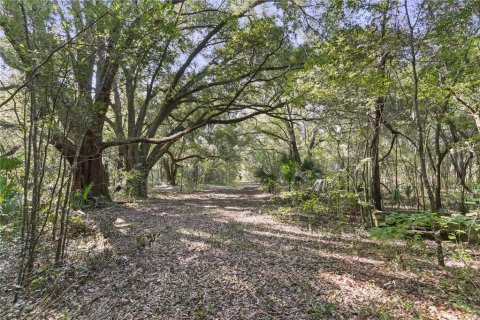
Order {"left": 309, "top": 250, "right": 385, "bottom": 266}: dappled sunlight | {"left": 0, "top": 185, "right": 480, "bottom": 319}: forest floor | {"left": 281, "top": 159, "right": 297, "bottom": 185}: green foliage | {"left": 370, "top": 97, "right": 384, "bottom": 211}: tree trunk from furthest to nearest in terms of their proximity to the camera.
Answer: {"left": 281, "top": 159, "right": 297, "bottom": 185}: green foliage, {"left": 370, "top": 97, "right": 384, "bottom": 211}: tree trunk, {"left": 309, "top": 250, "right": 385, "bottom": 266}: dappled sunlight, {"left": 0, "top": 185, "right": 480, "bottom": 319}: forest floor

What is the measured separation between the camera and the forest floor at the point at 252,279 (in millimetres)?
2719

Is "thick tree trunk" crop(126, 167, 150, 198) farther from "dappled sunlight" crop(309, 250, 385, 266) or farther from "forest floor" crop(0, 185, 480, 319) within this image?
"dappled sunlight" crop(309, 250, 385, 266)

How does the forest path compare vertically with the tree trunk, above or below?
below

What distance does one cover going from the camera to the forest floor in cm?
272

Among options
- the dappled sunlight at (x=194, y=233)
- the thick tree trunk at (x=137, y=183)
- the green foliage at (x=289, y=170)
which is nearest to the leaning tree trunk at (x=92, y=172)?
the thick tree trunk at (x=137, y=183)

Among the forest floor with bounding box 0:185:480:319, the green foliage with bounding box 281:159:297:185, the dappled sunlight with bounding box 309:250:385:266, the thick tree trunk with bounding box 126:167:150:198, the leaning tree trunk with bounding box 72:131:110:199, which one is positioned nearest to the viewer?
the forest floor with bounding box 0:185:480:319

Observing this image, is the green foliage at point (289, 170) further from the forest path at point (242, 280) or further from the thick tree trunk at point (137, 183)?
the thick tree trunk at point (137, 183)

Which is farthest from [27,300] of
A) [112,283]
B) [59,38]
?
[59,38]

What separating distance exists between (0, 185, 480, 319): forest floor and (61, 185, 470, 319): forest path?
0.04ft

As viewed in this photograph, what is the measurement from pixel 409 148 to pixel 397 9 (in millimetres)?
12914

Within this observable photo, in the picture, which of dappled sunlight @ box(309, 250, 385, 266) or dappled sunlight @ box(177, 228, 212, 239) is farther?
dappled sunlight @ box(177, 228, 212, 239)

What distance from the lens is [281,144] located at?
22.5 metres

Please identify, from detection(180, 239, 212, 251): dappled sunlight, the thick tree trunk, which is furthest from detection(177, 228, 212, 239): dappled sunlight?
the thick tree trunk

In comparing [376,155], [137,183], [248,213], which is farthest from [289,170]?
[137,183]
